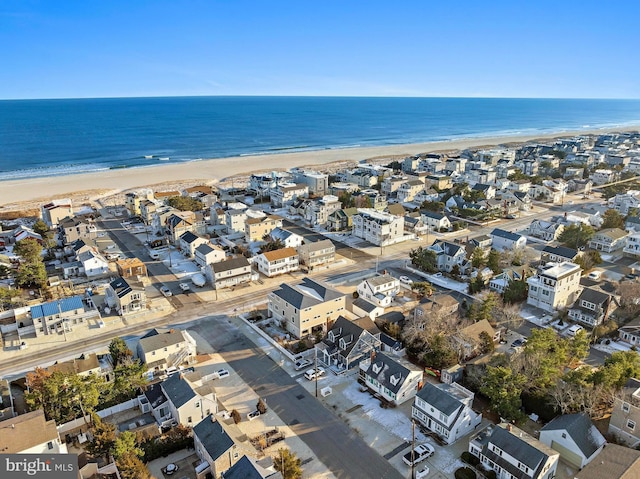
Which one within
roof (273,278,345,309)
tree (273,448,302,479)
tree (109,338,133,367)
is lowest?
tree (273,448,302,479)

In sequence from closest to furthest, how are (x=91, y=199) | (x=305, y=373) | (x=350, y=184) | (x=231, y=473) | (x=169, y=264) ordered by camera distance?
(x=231, y=473)
(x=305, y=373)
(x=169, y=264)
(x=91, y=199)
(x=350, y=184)

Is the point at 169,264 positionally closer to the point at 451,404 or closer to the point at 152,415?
the point at 152,415

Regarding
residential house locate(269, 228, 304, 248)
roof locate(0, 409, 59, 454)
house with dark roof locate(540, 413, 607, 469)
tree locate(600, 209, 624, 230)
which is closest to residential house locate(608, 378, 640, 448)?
house with dark roof locate(540, 413, 607, 469)

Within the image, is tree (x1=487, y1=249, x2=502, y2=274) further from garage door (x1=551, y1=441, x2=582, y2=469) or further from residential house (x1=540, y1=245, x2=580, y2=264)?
garage door (x1=551, y1=441, x2=582, y2=469)

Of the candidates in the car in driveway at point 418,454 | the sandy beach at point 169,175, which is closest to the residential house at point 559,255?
the car in driveway at point 418,454

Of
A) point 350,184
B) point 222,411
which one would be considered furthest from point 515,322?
point 350,184

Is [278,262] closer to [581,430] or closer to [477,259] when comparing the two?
[477,259]
